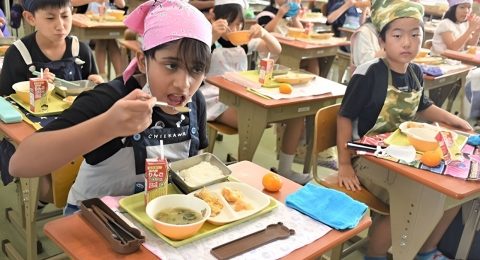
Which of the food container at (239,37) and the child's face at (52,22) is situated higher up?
the child's face at (52,22)

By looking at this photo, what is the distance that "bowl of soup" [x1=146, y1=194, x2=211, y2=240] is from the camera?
1127mm

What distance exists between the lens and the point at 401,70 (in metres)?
2.34

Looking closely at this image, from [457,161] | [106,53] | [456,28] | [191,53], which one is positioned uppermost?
[191,53]

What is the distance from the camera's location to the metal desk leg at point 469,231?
224 centimetres

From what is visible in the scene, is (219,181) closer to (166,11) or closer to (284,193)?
(284,193)

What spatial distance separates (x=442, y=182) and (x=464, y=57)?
10.2 feet

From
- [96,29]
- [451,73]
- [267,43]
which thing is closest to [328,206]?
[267,43]

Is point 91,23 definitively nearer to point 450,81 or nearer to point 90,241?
point 450,81

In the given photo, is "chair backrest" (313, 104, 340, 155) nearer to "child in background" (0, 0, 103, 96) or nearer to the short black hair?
"child in background" (0, 0, 103, 96)

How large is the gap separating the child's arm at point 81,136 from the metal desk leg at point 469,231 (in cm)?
180

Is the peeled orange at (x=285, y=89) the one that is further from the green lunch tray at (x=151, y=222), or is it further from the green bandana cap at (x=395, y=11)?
the green lunch tray at (x=151, y=222)

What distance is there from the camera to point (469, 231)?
2.29m

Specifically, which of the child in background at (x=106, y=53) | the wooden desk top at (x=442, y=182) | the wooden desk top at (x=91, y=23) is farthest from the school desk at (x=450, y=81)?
the child in background at (x=106, y=53)

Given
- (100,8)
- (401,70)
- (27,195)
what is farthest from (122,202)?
(100,8)
